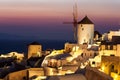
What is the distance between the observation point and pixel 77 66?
32188 millimetres

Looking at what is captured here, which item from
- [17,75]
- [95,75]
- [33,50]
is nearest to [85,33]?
[33,50]

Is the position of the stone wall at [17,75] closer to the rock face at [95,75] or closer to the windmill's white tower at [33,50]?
the rock face at [95,75]

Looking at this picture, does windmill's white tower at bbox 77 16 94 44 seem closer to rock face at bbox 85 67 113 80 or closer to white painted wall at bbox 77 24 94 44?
white painted wall at bbox 77 24 94 44

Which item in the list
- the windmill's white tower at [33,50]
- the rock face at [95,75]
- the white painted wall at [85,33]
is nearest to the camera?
the rock face at [95,75]

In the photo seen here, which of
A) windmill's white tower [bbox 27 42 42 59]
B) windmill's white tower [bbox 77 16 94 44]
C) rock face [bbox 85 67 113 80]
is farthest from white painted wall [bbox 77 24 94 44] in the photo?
rock face [bbox 85 67 113 80]

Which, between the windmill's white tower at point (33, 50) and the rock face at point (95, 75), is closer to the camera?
the rock face at point (95, 75)

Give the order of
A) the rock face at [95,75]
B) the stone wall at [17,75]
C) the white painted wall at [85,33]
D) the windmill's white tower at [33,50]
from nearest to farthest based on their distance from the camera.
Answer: the rock face at [95,75]
the stone wall at [17,75]
the white painted wall at [85,33]
the windmill's white tower at [33,50]

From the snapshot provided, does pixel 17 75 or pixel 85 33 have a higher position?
pixel 85 33

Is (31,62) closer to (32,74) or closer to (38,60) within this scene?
(38,60)

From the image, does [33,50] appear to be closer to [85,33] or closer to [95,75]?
[85,33]

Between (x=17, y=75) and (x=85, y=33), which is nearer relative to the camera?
(x=17, y=75)

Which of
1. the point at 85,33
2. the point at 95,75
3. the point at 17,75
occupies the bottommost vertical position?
the point at 17,75

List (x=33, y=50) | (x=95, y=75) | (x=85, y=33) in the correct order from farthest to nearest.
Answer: (x=33, y=50) < (x=85, y=33) < (x=95, y=75)

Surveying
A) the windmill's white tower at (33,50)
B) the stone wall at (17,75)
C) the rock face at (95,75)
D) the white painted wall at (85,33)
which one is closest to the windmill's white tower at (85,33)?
the white painted wall at (85,33)
